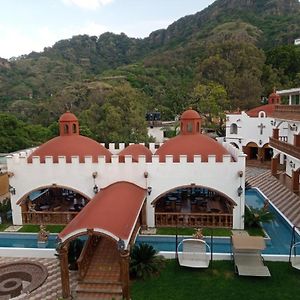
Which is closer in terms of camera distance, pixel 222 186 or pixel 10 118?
pixel 222 186

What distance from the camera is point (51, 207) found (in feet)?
69.4

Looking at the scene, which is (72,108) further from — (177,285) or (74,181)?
(177,285)

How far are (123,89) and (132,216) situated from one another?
29486 millimetres

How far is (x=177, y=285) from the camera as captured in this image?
1298 centimetres

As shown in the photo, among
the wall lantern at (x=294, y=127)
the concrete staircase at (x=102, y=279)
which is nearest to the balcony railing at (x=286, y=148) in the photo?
the wall lantern at (x=294, y=127)

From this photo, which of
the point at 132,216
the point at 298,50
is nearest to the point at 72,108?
the point at 298,50

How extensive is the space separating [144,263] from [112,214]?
96.8 inches

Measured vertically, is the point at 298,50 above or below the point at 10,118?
above

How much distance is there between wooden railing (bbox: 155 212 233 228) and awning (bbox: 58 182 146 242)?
6.73ft

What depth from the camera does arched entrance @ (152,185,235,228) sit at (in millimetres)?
18672

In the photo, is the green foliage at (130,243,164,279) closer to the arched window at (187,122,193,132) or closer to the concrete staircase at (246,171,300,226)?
the concrete staircase at (246,171,300,226)

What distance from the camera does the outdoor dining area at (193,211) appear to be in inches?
736

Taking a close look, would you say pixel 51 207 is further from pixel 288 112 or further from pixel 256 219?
pixel 288 112

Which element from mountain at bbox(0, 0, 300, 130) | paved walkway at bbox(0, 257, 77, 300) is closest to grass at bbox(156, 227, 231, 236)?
paved walkway at bbox(0, 257, 77, 300)
